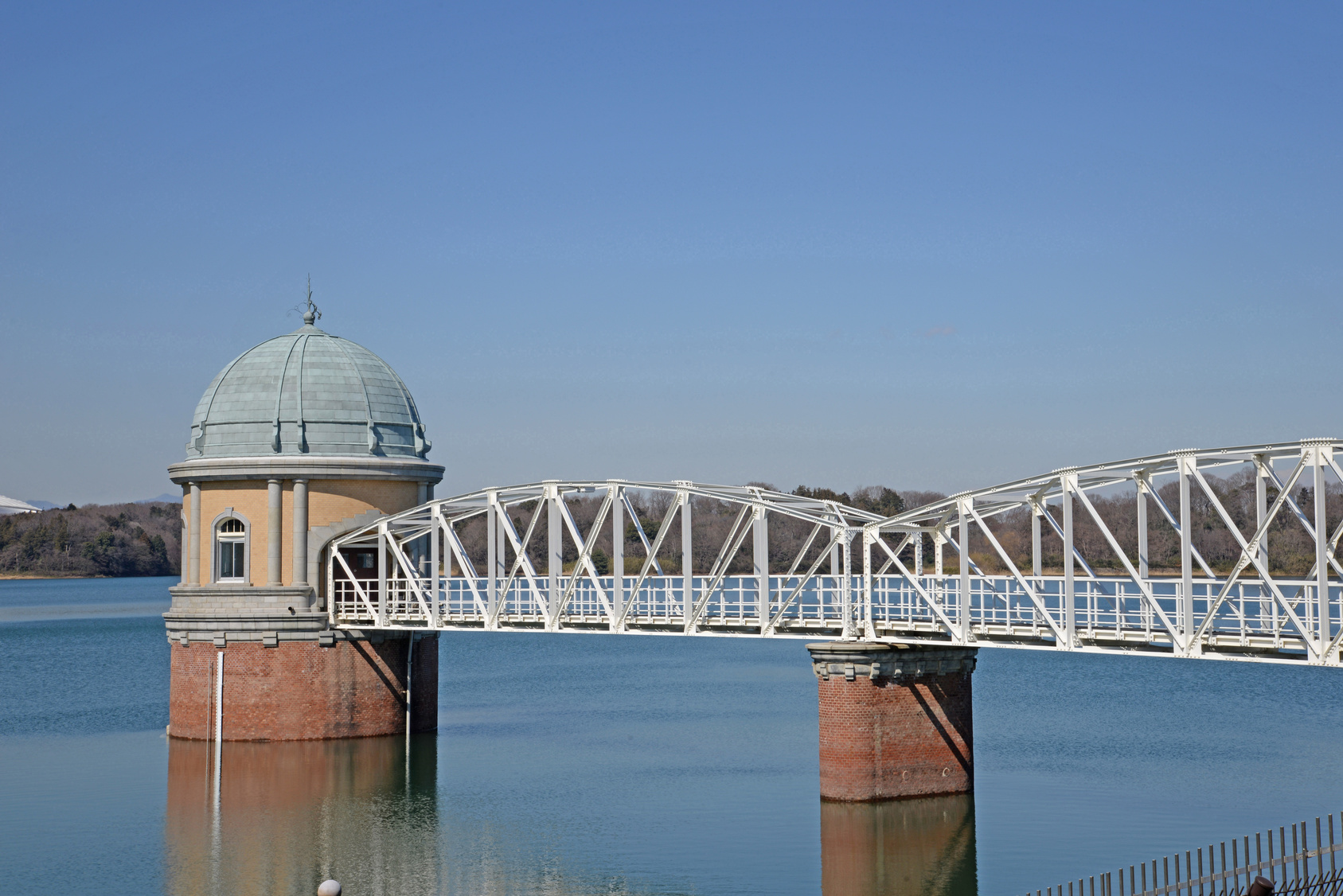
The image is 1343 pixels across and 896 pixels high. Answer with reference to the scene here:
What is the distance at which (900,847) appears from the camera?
31.7m

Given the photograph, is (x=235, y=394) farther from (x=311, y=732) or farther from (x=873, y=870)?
(x=873, y=870)

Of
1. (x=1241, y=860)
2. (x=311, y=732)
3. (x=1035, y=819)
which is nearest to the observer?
(x=1241, y=860)

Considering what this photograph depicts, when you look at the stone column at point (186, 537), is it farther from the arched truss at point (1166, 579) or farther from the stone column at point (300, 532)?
the arched truss at point (1166, 579)

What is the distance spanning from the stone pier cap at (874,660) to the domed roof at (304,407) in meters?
19.8

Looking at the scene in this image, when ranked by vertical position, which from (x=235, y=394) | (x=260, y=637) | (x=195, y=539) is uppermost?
(x=235, y=394)

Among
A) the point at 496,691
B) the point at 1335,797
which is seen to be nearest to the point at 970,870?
the point at 1335,797

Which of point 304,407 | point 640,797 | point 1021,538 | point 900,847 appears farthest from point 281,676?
point 1021,538

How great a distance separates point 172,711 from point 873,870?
26181 mm

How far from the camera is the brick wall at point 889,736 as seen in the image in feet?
112

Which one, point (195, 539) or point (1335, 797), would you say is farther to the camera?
point (195, 539)

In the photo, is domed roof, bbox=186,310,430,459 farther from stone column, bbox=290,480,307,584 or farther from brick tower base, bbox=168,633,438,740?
brick tower base, bbox=168,633,438,740

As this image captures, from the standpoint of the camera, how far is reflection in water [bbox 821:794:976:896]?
2928 cm

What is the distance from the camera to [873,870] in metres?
30.2

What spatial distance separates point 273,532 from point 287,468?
2.05 meters
